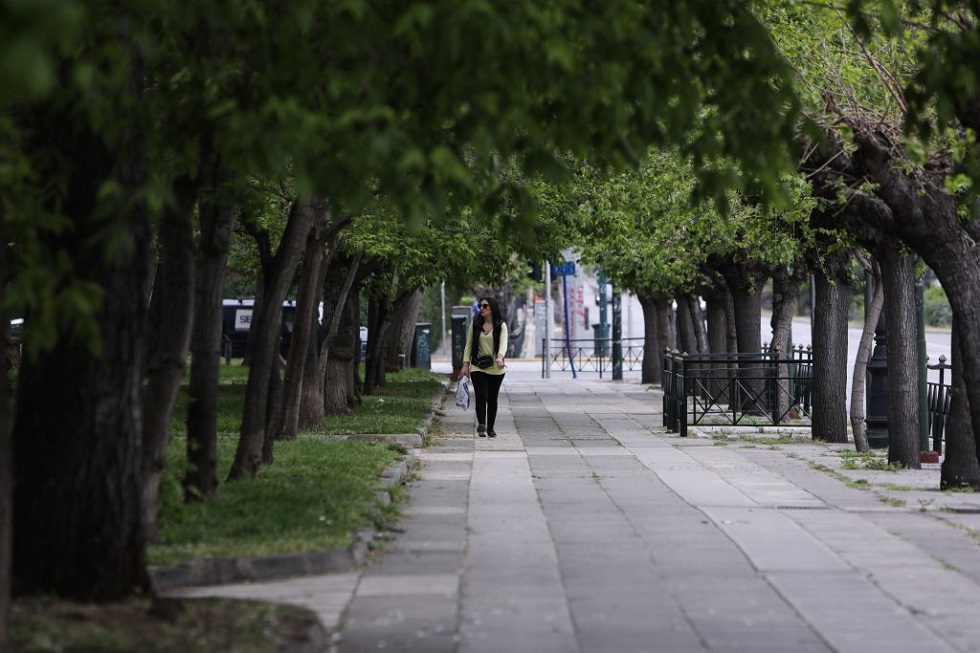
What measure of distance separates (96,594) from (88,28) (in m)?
2.95

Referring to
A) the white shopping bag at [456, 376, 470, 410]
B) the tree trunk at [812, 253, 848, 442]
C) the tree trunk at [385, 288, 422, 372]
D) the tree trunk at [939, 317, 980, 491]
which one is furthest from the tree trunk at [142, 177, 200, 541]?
the tree trunk at [385, 288, 422, 372]

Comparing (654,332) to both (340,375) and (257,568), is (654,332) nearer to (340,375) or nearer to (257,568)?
(340,375)

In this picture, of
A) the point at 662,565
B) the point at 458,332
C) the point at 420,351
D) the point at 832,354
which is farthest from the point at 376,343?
the point at 662,565

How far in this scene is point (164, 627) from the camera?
6.84m

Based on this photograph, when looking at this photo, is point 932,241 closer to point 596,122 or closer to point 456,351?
point 596,122

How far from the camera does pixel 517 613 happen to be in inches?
313

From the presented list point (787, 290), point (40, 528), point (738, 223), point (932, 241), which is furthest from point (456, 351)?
point (40, 528)

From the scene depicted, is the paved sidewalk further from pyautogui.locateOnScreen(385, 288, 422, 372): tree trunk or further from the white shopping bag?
pyautogui.locateOnScreen(385, 288, 422, 372): tree trunk

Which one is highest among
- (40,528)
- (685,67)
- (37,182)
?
(685,67)

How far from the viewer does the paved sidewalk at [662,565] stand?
7480 mm

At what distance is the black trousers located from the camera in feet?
67.4

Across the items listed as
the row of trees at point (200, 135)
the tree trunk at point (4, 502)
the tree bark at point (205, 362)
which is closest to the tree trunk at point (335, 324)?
the tree bark at point (205, 362)

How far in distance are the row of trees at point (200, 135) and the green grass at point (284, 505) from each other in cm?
52

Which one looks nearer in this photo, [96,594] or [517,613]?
[96,594]
